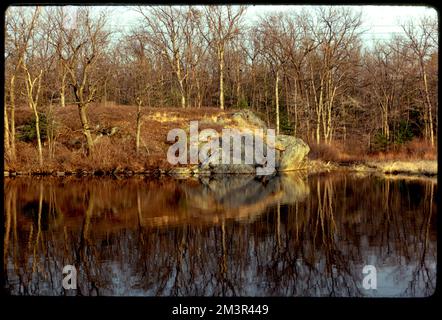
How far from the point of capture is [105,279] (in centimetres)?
464

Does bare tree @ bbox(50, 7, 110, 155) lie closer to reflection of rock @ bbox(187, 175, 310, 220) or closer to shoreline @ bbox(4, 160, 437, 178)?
shoreline @ bbox(4, 160, 437, 178)

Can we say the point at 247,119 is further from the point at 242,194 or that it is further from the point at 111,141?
the point at 242,194

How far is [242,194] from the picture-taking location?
40.2 feet

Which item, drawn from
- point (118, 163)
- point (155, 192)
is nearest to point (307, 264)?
point (155, 192)

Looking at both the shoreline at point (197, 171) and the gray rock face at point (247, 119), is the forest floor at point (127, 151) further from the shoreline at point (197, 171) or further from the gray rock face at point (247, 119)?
the gray rock face at point (247, 119)

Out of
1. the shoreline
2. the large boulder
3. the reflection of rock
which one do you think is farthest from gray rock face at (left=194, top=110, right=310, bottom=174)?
the reflection of rock

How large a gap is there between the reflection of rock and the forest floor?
3.93 meters

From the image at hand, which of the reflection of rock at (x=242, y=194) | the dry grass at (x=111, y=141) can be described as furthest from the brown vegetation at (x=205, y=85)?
the reflection of rock at (x=242, y=194)

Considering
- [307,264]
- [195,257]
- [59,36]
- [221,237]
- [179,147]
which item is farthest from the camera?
[179,147]

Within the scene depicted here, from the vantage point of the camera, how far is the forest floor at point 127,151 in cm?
1747

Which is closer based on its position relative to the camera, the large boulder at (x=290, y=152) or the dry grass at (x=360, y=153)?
the dry grass at (x=360, y=153)

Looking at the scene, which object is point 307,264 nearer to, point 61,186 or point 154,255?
point 154,255

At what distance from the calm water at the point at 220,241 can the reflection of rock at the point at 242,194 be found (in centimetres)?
4

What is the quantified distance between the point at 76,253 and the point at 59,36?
13679 millimetres
